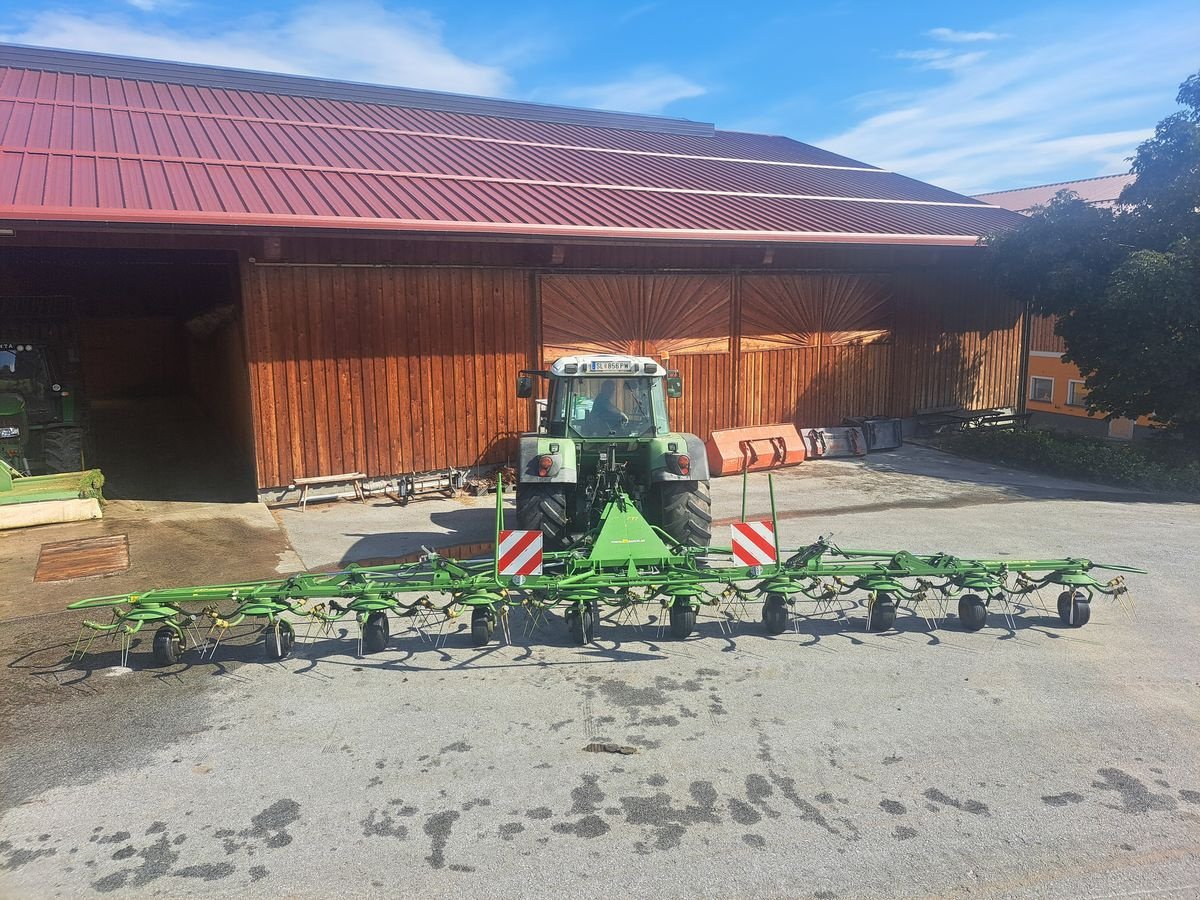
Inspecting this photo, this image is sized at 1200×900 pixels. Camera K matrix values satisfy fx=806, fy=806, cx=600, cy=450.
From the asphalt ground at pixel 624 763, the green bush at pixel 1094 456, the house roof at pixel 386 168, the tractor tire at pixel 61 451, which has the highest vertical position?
the house roof at pixel 386 168

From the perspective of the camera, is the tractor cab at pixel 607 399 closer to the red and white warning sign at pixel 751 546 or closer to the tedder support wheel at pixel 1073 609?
the red and white warning sign at pixel 751 546

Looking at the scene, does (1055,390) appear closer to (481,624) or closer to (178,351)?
(481,624)

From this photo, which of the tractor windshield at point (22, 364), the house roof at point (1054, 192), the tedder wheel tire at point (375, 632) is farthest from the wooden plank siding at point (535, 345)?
the house roof at point (1054, 192)

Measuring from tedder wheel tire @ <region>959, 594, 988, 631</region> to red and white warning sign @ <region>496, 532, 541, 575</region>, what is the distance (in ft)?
11.1

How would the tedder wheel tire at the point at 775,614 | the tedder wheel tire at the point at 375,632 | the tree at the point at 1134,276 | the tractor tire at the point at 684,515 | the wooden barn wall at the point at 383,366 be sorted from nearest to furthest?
the tedder wheel tire at the point at 375,632 → the tedder wheel tire at the point at 775,614 → the tractor tire at the point at 684,515 → the wooden barn wall at the point at 383,366 → the tree at the point at 1134,276

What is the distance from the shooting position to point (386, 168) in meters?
12.4

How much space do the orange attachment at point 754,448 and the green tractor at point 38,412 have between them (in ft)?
31.5

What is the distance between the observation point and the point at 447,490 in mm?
11820

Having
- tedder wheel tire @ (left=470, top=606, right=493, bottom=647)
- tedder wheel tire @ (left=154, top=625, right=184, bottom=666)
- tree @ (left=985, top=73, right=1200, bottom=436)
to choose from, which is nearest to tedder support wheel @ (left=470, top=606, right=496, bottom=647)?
tedder wheel tire @ (left=470, top=606, right=493, bottom=647)

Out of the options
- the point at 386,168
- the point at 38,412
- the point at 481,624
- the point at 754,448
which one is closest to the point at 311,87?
the point at 386,168

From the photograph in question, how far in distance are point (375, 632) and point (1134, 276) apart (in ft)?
39.9

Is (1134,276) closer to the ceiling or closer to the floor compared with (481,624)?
closer to the ceiling

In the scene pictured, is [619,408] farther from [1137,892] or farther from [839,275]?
[839,275]

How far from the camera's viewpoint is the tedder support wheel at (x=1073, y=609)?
6.38m
